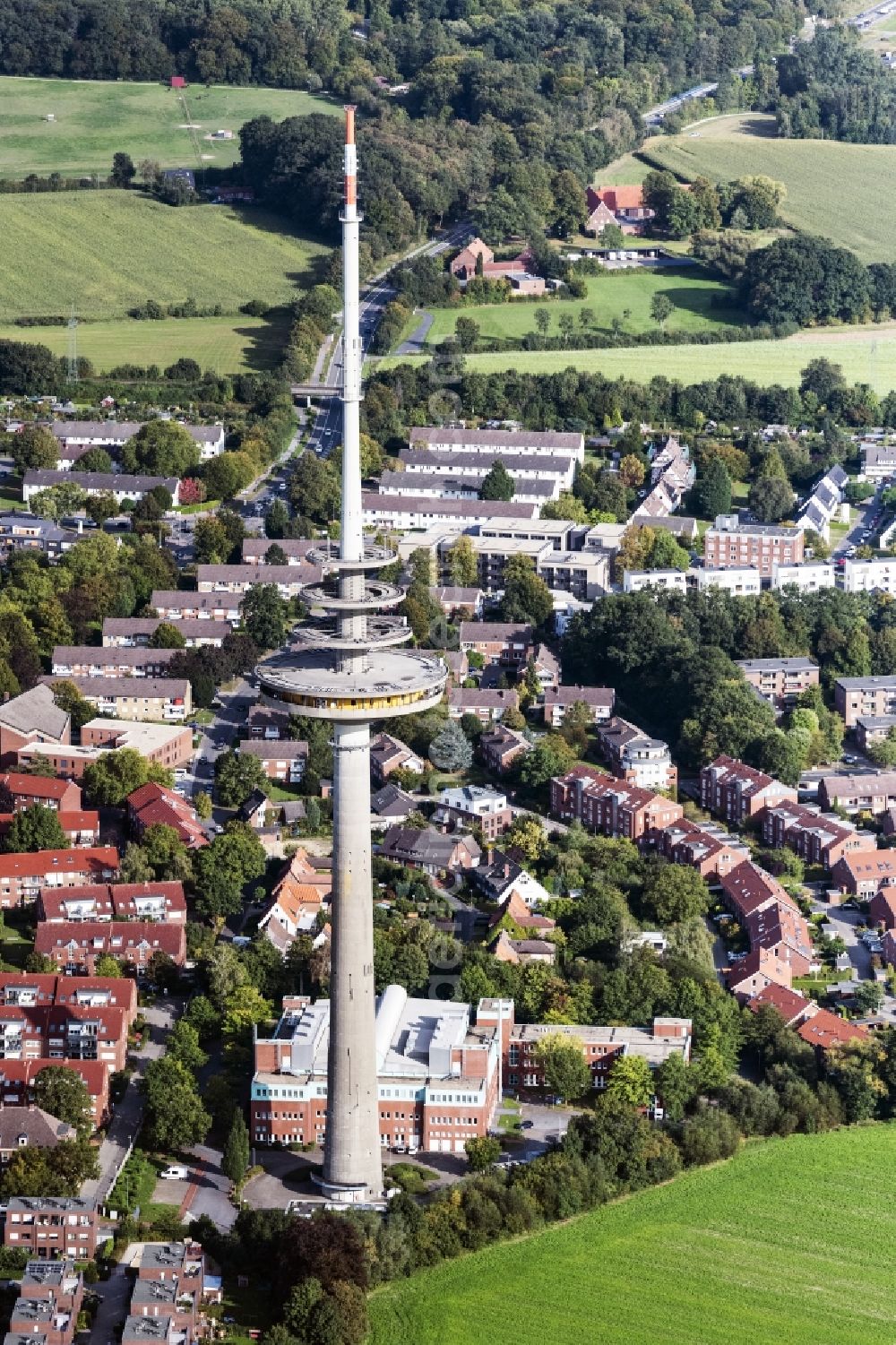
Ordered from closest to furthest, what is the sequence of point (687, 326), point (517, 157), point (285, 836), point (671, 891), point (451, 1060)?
1. point (451, 1060)
2. point (671, 891)
3. point (285, 836)
4. point (687, 326)
5. point (517, 157)

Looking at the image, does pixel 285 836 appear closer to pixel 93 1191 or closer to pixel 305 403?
pixel 93 1191

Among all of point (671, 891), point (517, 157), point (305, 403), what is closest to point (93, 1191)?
point (671, 891)

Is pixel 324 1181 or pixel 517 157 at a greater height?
pixel 517 157

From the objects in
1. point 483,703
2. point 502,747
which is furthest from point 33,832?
point 483,703

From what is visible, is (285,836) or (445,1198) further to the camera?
(285,836)

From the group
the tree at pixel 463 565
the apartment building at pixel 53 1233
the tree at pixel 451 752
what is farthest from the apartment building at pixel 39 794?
the apartment building at pixel 53 1233

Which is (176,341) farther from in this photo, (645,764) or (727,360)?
(645,764)

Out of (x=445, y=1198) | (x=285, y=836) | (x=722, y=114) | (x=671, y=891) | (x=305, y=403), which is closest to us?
(x=445, y=1198)
